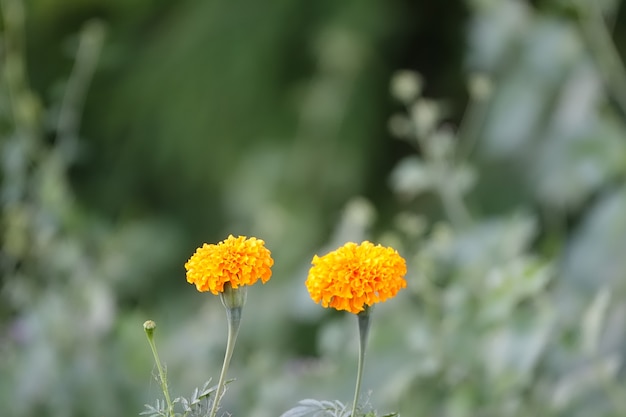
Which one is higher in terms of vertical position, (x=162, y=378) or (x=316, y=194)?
(x=316, y=194)

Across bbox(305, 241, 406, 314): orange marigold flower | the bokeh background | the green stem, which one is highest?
the bokeh background

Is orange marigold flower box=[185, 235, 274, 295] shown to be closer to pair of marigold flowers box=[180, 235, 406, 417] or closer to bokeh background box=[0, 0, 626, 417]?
pair of marigold flowers box=[180, 235, 406, 417]

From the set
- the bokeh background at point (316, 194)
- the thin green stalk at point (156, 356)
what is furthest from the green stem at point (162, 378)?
the bokeh background at point (316, 194)

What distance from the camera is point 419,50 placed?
195 cm

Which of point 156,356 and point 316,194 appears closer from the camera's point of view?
point 156,356

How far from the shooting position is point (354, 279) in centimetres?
45

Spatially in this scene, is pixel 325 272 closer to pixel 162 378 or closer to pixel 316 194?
pixel 162 378

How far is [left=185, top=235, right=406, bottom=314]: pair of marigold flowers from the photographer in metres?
0.45

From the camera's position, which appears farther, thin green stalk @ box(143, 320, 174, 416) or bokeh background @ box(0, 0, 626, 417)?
bokeh background @ box(0, 0, 626, 417)

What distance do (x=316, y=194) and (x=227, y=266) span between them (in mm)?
1373

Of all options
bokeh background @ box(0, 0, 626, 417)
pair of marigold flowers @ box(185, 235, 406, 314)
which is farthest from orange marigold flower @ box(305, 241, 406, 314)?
bokeh background @ box(0, 0, 626, 417)

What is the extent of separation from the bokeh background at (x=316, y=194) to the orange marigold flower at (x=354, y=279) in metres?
0.45

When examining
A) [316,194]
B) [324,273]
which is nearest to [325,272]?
[324,273]

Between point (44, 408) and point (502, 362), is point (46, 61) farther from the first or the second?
point (502, 362)
